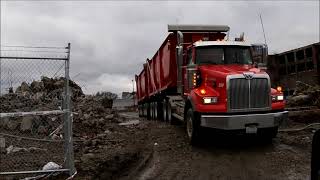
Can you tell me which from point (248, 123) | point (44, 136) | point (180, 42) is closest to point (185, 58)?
point (180, 42)

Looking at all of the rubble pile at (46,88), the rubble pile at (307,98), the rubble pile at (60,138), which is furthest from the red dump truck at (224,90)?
the rubble pile at (307,98)

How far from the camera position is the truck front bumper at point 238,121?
11.2m

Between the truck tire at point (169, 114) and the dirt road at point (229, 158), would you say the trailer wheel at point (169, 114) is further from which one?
the dirt road at point (229, 158)

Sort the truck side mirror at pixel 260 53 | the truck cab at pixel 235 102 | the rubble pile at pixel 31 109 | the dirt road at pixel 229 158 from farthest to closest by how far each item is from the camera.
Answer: the rubble pile at pixel 31 109 → the truck side mirror at pixel 260 53 → the truck cab at pixel 235 102 → the dirt road at pixel 229 158

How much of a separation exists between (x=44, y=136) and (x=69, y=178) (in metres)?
4.84

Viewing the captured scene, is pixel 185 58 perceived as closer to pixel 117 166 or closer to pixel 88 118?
pixel 117 166

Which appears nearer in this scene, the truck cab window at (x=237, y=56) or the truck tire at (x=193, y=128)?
the truck tire at (x=193, y=128)

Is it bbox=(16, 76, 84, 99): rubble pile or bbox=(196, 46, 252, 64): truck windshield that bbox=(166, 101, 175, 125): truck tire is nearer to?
bbox=(16, 76, 84, 99): rubble pile

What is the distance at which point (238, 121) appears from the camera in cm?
1125

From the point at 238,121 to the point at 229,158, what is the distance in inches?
35.5

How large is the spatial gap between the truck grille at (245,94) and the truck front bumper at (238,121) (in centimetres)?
24

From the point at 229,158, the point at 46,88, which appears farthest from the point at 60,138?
the point at 46,88

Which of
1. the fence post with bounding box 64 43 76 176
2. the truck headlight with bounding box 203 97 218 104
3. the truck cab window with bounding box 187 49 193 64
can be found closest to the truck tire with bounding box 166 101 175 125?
the truck cab window with bounding box 187 49 193 64

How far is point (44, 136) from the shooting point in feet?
44.6
